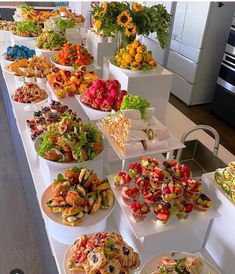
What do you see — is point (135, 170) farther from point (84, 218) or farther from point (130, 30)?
point (130, 30)

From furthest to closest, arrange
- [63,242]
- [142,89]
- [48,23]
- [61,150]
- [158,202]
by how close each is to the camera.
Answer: [48,23] → [142,89] → [61,150] → [63,242] → [158,202]

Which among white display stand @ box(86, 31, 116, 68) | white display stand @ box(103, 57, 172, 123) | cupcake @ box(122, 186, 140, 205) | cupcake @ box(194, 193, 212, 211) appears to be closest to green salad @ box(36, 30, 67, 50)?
white display stand @ box(86, 31, 116, 68)

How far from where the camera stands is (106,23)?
1872 millimetres

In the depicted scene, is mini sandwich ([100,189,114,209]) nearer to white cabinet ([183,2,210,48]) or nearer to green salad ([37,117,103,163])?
green salad ([37,117,103,163])

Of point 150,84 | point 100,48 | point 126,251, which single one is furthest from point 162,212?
point 100,48

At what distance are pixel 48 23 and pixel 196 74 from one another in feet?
6.57

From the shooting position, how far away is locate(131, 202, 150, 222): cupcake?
40.2 inches

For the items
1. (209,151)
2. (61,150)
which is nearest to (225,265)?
(61,150)

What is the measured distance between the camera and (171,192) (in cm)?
104

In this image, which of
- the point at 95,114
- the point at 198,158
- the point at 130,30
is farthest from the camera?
the point at 198,158

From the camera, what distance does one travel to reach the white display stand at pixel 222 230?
106 cm

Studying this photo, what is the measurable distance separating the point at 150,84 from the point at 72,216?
968 millimetres

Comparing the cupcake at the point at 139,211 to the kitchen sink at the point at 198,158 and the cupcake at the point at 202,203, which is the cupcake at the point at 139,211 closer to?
the cupcake at the point at 202,203

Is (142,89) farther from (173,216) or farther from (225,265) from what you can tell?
(225,265)
